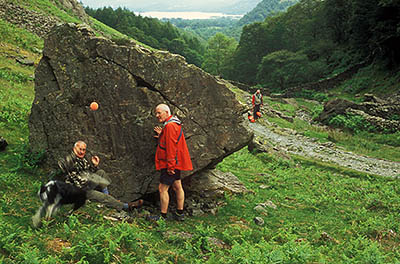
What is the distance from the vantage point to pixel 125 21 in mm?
138625

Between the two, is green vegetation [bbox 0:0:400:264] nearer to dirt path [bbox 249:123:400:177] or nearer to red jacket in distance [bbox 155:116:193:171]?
red jacket in distance [bbox 155:116:193:171]

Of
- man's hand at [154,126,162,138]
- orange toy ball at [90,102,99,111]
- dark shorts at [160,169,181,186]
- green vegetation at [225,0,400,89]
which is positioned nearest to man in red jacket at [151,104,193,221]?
dark shorts at [160,169,181,186]

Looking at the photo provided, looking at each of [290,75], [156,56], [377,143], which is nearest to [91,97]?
[156,56]

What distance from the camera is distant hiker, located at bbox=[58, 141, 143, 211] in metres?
6.17

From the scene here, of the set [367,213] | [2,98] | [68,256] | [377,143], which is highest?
[2,98]

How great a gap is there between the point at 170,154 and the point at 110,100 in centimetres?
252

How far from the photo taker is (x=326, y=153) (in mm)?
19156

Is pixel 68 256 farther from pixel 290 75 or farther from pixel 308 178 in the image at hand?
pixel 290 75

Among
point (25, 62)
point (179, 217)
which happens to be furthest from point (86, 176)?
point (25, 62)

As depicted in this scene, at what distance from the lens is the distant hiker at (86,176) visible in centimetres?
617

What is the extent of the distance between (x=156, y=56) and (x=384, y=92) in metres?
34.5

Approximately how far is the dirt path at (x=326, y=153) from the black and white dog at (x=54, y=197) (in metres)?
15.4

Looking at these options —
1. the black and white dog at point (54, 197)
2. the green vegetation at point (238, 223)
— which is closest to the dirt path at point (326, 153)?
the green vegetation at point (238, 223)

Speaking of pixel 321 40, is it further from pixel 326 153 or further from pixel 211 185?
pixel 211 185
